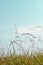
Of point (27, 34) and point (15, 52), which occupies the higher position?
point (27, 34)

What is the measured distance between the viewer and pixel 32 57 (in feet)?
13.5

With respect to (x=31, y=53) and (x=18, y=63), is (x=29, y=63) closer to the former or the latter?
(x=18, y=63)

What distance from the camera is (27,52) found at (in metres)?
3.76

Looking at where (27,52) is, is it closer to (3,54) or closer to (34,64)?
(34,64)

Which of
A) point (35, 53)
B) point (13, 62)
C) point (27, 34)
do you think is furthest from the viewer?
point (35, 53)

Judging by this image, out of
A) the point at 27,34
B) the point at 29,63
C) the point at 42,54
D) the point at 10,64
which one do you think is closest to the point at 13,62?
the point at 10,64

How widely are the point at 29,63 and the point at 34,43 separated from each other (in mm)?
929

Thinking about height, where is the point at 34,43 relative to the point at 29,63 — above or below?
above

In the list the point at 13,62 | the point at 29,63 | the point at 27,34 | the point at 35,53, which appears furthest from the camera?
the point at 35,53

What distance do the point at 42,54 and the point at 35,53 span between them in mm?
178

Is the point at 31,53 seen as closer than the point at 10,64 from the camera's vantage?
No

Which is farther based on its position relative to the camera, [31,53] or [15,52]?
[15,52]

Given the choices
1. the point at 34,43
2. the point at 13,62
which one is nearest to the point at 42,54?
the point at 34,43

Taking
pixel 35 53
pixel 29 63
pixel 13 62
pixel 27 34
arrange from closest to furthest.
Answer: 1. pixel 29 63
2. pixel 13 62
3. pixel 27 34
4. pixel 35 53
